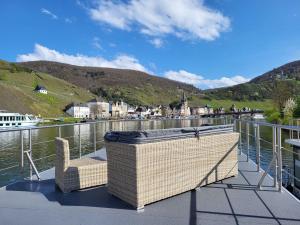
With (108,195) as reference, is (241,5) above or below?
above

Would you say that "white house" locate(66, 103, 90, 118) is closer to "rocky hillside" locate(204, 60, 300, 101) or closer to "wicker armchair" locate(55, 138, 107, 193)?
"rocky hillside" locate(204, 60, 300, 101)

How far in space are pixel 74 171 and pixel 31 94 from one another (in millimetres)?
86126

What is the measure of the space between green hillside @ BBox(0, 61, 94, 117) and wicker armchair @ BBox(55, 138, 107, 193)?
226ft

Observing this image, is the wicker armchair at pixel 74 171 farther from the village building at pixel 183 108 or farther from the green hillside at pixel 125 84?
the green hillside at pixel 125 84

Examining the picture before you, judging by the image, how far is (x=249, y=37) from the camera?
21125 mm

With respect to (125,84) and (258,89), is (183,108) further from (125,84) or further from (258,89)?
(125,84)

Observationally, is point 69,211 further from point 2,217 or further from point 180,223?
point 180,223

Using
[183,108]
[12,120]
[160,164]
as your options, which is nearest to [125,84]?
[183,108]

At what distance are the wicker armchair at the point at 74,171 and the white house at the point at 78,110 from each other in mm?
89082

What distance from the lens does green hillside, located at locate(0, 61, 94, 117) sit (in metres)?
70.5

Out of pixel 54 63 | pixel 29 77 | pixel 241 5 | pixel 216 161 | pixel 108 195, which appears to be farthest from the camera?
pixel 54 63

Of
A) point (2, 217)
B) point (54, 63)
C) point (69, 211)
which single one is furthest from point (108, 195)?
point (54, 63)

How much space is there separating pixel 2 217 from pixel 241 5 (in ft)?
47.9

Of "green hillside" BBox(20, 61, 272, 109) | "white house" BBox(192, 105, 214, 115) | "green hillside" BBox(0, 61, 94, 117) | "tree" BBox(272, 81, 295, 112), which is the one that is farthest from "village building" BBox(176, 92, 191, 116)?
"green hillside" BBox(20, 61, 272, 109)
